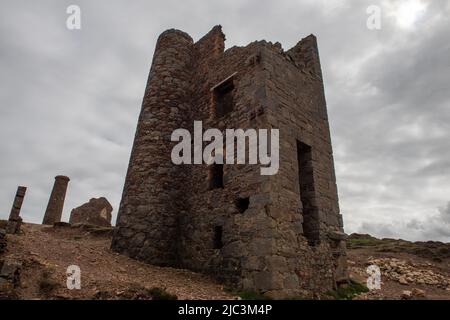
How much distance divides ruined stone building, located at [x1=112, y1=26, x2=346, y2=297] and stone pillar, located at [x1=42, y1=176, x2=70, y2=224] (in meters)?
11.8

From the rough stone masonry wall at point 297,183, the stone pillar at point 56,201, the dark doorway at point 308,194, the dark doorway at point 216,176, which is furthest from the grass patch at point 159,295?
the stone pillar at point 56,201

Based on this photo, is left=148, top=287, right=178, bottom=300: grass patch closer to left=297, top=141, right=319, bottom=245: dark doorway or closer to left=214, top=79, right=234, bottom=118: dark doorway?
left=297, top=141, right=319, bottom=245: dark doorway

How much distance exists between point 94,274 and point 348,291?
627 cm

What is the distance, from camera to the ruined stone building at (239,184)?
6918mm

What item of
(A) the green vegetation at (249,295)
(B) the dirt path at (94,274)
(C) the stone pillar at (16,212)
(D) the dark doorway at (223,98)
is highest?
(D) the dark doorway at (223,98)

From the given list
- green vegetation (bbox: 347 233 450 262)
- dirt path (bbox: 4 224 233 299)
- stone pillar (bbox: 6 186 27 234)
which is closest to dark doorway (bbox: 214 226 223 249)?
dirt path (bbox: 4 224 233 299)

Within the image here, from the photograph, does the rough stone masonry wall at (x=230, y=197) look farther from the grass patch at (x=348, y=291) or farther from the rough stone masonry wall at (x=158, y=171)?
the grass patch at (x=348, y=291)

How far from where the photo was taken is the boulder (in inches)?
759

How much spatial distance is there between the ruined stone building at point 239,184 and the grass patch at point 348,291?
0.22 metres

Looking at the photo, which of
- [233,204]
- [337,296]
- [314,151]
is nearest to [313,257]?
[337,296]

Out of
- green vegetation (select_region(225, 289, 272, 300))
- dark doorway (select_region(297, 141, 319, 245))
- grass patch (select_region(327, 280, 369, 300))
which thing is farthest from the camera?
dark doorway (select_region(297, 141, 319, 245))
